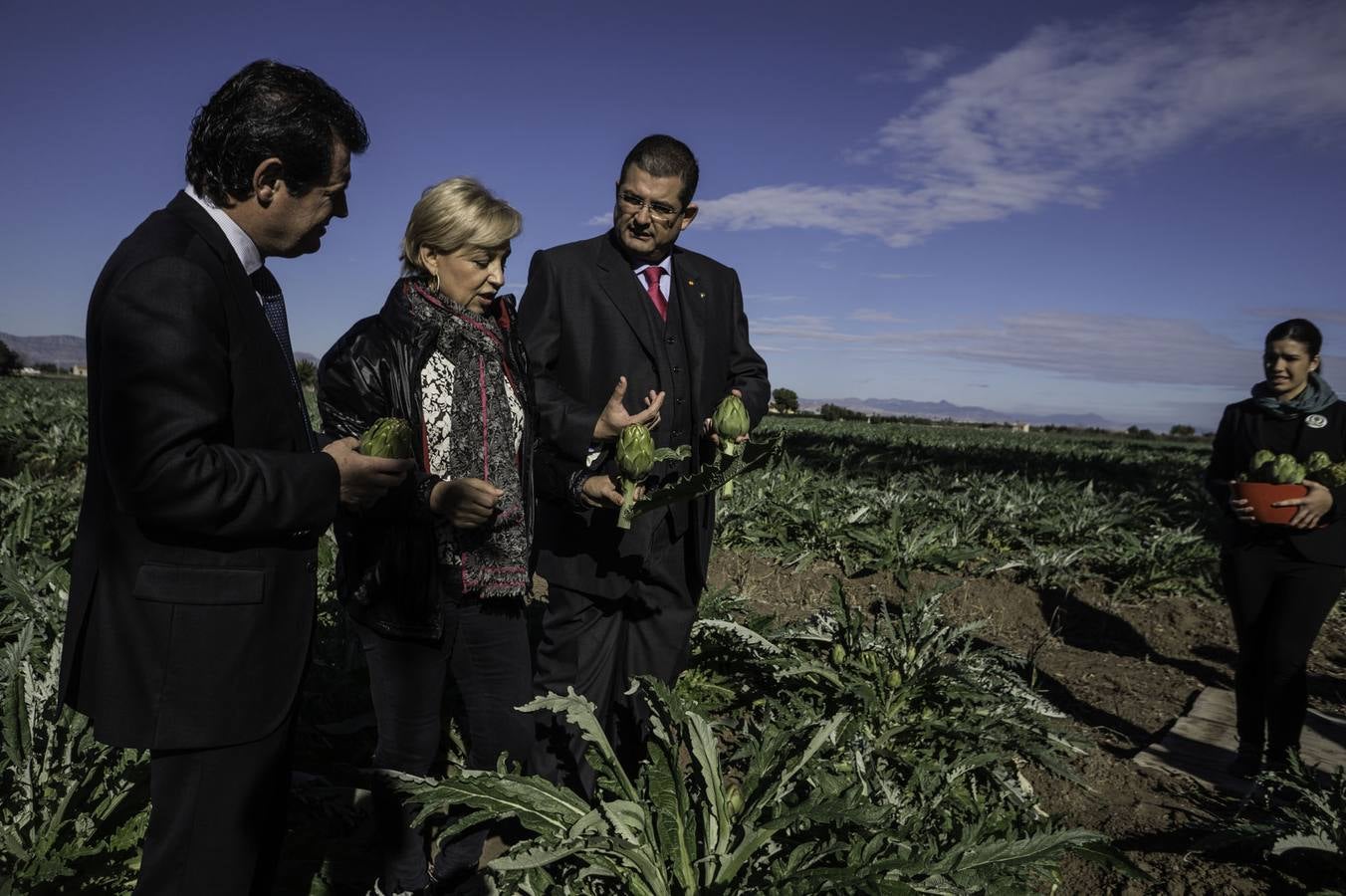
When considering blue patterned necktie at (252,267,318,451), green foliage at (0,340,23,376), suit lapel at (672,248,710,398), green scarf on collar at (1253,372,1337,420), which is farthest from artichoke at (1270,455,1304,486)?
green foliage at (0,340,23,376)

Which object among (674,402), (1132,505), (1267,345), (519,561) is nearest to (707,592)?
(674,402)

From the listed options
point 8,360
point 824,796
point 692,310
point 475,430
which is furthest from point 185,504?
point 8,360

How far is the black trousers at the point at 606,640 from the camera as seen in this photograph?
107 inches

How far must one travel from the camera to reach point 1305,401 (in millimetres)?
3250

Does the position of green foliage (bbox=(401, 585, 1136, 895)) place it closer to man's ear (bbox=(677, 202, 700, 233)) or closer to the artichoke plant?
the artichoke plant

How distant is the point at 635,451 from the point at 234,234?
0.92 meters

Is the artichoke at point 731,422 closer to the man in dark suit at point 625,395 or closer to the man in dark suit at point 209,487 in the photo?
the man in dark suit at point 625,395

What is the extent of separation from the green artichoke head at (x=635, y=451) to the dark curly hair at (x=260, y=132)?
0.83m

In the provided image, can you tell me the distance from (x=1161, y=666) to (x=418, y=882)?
4673 millimetres

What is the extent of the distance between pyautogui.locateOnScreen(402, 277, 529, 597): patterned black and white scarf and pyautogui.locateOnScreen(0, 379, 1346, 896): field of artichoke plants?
42cm

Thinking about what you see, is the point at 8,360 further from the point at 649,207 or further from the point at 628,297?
the point at 649,207

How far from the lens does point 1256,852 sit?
9.09 ft

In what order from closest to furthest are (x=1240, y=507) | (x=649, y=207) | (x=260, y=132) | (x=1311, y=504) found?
(x=260, y=132) < (x=649, y=207) < (x=1311, y=504) < (x=1240, y=507)

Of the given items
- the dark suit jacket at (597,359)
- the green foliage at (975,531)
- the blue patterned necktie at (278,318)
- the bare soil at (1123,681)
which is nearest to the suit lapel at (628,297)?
the dark suit jacket at (597,359)
